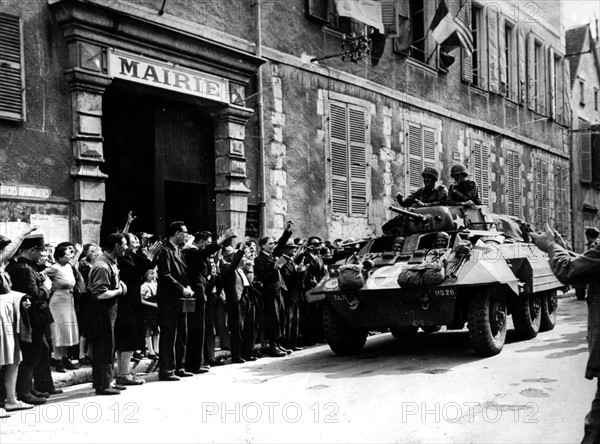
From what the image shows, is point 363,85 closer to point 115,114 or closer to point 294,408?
point 115,114

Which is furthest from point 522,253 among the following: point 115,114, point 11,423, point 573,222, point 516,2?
point 573,222

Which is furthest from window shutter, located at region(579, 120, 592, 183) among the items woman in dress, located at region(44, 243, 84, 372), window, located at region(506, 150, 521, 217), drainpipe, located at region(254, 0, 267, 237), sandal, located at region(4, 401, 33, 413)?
sandal, located at region(4, 401, 33, 413)

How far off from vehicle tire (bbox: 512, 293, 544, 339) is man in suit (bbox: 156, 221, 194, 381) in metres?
4.75

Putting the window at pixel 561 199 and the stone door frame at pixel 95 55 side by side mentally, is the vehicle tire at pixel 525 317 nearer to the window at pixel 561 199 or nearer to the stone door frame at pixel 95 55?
the stone door frame at pixel 95 55

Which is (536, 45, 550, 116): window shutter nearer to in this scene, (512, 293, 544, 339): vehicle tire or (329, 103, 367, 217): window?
(329, 103, 367, 217): window

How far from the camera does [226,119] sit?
13.3 meters

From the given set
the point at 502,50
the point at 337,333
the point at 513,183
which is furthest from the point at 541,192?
the point at 337,333

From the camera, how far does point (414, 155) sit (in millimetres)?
18953

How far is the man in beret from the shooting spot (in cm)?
722

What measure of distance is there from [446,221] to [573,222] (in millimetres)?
20319

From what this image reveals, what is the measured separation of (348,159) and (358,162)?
15.1 inches

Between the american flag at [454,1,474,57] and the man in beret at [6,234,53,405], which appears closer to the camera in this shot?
the man in beret at [6,234,53,405]

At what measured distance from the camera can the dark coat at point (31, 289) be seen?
23.7 feet

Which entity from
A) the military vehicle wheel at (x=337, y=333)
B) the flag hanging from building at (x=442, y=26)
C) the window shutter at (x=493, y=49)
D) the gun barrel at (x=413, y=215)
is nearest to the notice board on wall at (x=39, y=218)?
the military vehicle wheel at (x=337, y=333)
